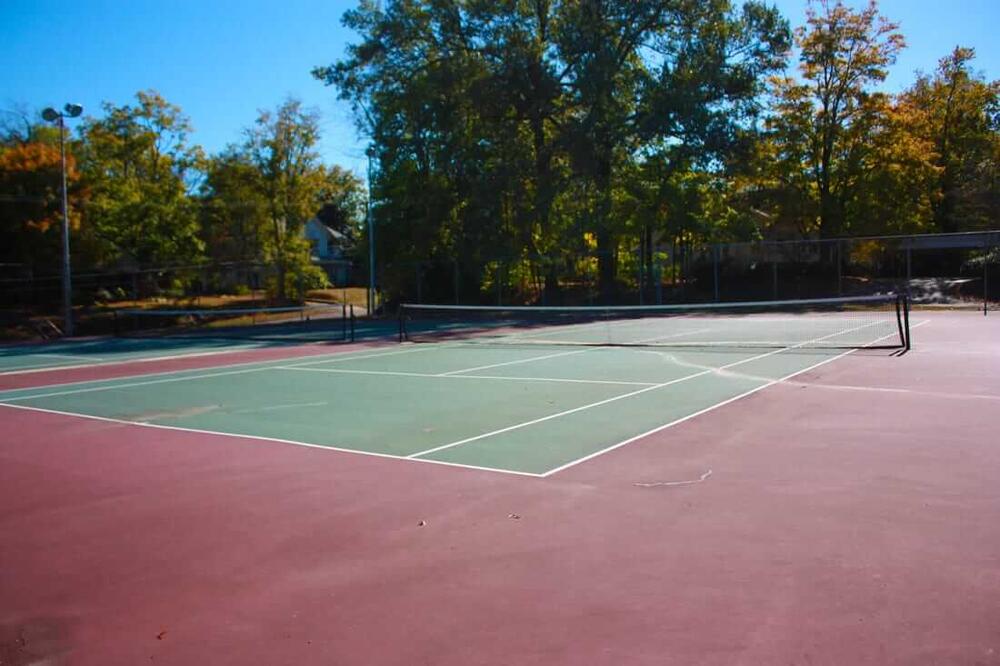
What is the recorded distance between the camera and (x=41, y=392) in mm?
14555

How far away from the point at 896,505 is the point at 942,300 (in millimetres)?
34464

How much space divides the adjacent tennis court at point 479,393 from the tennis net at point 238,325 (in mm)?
7901

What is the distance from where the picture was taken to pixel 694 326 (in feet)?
91.9

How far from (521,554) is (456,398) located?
6.96 metres

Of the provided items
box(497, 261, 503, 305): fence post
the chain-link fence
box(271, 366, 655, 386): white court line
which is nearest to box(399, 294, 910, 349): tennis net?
box(497, 261, 503, 305): fence post

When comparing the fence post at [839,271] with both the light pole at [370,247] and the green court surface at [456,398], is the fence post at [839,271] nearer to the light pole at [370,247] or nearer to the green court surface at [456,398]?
the green court surface at [456,398]

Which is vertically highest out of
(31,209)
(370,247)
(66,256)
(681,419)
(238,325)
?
(31,209)

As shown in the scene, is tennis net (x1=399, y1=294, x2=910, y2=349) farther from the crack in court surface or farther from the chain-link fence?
the crack in court surface

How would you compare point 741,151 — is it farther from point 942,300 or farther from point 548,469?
point 548,469

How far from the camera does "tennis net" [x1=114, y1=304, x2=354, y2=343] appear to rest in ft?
93.4

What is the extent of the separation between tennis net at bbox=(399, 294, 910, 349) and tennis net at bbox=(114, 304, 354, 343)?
3.49 metres

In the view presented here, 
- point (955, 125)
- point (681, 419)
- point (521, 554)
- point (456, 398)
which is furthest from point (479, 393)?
point (955, 125)

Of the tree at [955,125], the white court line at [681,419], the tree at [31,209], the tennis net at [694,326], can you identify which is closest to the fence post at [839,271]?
the tennis net at [694,326]

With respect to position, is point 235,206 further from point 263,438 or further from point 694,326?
point 263,438
